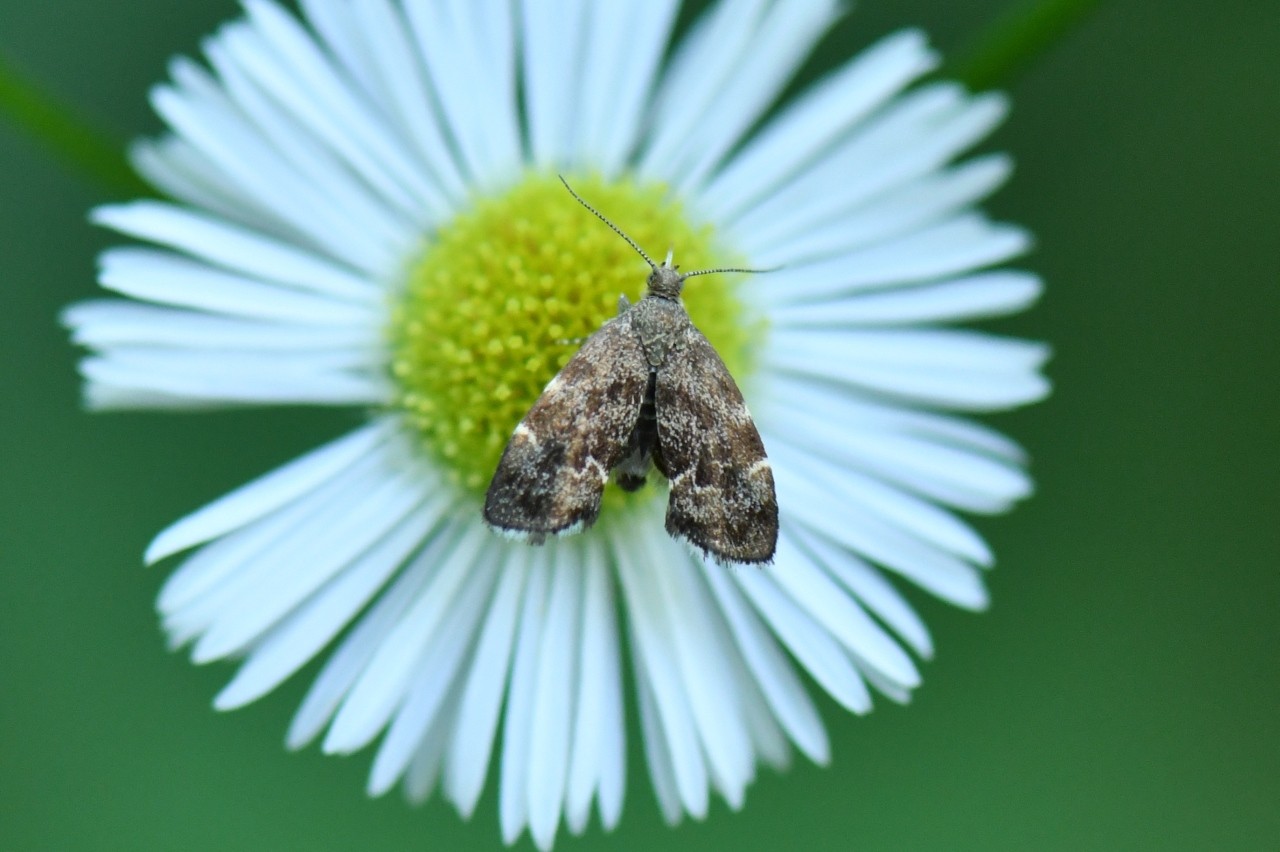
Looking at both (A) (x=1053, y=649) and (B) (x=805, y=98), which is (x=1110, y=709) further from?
(B) (x=805, y=98)

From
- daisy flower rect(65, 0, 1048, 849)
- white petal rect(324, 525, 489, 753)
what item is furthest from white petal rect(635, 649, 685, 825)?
white petal rect(324, 525, 489, 753)

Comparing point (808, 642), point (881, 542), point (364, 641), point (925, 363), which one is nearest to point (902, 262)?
point (925, 363)

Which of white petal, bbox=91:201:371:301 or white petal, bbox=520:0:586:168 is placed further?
white petal, bbox=520:0:586:168

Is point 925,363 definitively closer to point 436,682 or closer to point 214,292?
point 436,682

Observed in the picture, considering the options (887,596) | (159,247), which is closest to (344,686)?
(159,247)

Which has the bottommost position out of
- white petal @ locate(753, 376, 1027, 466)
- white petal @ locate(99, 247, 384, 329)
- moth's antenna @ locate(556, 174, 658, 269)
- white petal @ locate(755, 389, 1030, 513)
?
white petal @ locate(755, 389, 1030, 513)

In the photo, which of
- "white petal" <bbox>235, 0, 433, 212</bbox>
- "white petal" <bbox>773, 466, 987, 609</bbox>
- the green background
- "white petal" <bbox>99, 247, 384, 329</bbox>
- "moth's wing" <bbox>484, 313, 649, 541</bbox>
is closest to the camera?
"moth's wing" <bbox>484, 313, 649, 541</bbox>

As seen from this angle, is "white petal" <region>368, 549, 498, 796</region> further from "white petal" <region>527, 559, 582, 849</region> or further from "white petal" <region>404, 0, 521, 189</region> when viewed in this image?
"white petal" <region>404, 0, 521, 189</region>
